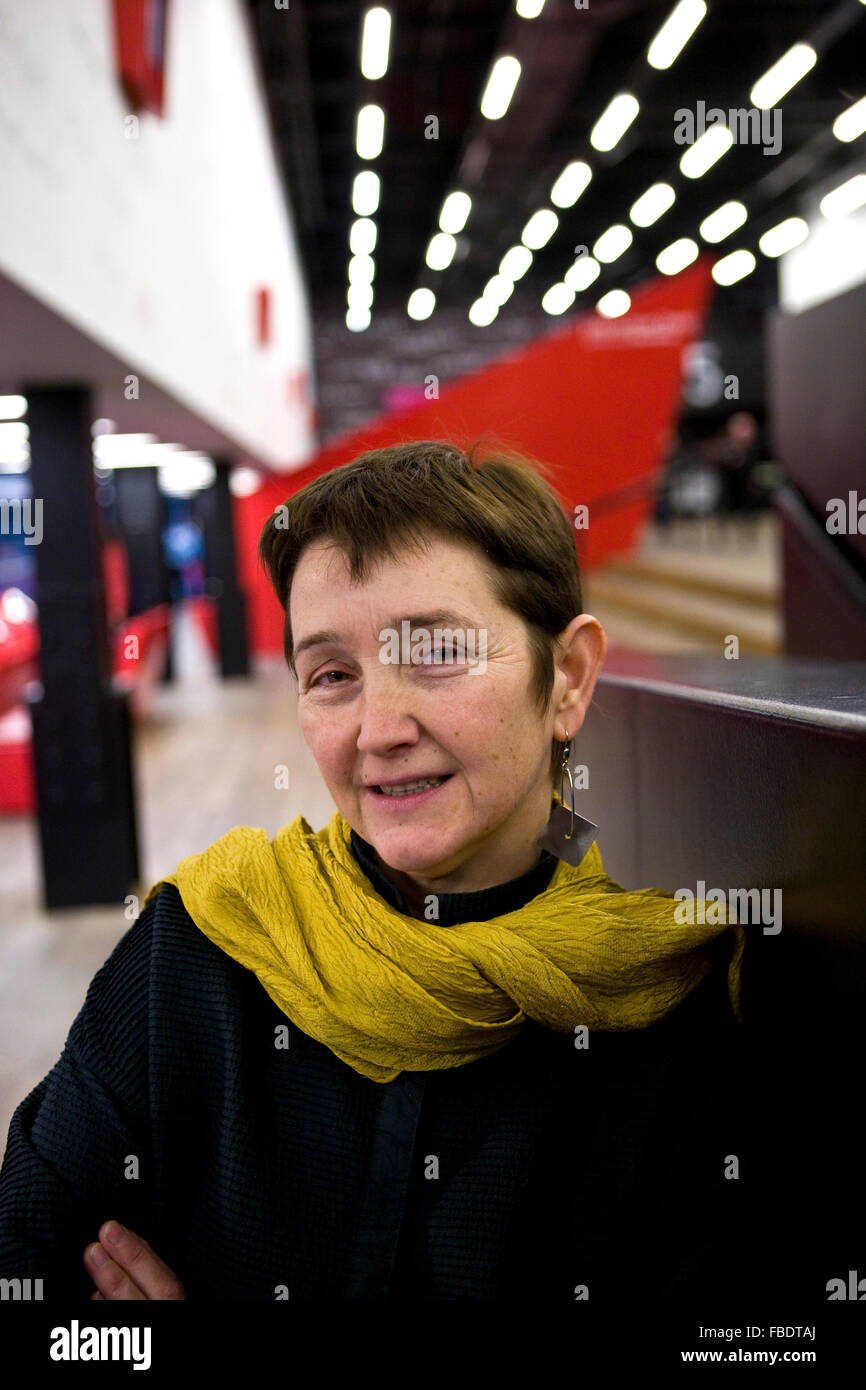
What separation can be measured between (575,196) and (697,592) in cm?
494

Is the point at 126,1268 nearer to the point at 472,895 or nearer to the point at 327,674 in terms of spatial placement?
the point at 472,895

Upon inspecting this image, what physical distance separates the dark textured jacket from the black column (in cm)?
422

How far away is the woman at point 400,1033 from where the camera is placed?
108 centimetres

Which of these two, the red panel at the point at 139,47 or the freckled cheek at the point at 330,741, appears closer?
the freckled cheek at the point at 330,741

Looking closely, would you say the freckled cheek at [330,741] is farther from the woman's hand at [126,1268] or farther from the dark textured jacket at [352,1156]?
the woman's hand at [126,1268]

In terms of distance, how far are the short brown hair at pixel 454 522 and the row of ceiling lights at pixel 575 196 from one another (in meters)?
6.98

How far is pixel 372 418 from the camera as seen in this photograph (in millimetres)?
21031

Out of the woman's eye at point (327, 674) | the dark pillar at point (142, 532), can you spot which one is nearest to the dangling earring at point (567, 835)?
the woman's eye at point (327, 674)

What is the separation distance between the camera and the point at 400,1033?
1.08 metres

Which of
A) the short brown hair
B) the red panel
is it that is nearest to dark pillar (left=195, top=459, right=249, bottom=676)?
the red panel

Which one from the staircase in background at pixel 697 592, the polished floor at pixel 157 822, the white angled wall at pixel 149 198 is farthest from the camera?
the staircase in background at pixel 697 592

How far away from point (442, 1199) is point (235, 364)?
29.2 feet

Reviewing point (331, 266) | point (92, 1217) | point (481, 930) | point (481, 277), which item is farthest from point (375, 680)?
point (331, 266)

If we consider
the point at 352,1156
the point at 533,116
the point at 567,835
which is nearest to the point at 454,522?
the point at 567,835
